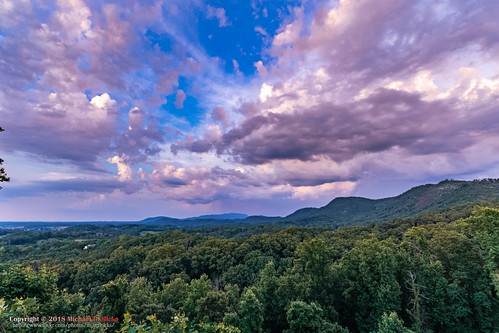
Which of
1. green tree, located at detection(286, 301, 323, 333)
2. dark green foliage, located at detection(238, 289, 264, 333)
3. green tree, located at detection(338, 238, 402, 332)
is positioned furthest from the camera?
green tree, located at detection(338, 238, 402, 332)

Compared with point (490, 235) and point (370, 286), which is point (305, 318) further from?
point (490, 235)

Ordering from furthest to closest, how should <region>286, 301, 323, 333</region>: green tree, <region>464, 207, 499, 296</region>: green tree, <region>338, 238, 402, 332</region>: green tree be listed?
1. <region>338, 238, 402, 332</region>: green tree
2. <region>464, 207, 499, 296</region>: green tree
3. <region>286, 301, 323, 333</region>: green tree

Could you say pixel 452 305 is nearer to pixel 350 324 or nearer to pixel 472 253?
pixel 472 253

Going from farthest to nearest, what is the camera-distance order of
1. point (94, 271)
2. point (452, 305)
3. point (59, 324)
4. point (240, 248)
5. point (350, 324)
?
1. point (240, 248)
2. point (94, 271)
3. point (350, 324)
4. point (452, 305)
5. point (59, 324)

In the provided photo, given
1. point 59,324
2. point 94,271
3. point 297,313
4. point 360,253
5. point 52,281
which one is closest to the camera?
point 59,324

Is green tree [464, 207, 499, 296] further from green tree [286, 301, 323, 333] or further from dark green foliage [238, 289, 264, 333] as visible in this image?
dark green foliage [238, 289, 264, 333]

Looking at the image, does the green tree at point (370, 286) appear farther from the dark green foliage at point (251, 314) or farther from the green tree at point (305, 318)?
the dark green foliage at point (251, 314)

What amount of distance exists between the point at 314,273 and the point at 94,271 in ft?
243

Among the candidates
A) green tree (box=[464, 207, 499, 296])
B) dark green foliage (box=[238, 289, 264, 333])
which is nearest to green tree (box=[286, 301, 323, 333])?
dark green foliage (box=[238, 289, 264, 333])

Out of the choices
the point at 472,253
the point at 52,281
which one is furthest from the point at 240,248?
the point at 52,281

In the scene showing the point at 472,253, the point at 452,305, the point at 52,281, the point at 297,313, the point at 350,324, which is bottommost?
the point at 350,324

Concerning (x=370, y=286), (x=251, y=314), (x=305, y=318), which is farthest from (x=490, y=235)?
(x=251, y=314)

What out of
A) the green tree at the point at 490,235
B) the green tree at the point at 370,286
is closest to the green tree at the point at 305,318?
the green tree at the point at 370,286

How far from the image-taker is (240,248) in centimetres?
8169
